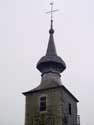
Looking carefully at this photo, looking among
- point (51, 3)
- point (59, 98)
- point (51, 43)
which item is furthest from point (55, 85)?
point (51, 3)

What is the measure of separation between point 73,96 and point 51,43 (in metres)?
7.36

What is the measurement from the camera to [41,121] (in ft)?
136

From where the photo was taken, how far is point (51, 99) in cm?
4197

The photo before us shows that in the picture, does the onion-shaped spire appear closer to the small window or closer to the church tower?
the church tower

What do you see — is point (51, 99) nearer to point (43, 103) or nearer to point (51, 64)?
point (43, 103)

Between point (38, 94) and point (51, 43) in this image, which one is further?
point (51, 43)

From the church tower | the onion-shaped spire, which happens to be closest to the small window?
the church tower

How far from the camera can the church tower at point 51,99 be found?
41188mm

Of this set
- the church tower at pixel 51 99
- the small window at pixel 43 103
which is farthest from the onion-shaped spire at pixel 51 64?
the small window at pixel 43 103

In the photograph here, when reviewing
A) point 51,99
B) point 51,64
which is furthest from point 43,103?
A: point 51,64

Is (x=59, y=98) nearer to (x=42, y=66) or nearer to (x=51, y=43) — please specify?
(x=42, y=66)

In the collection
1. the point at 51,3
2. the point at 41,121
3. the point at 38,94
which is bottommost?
the point at 41,121

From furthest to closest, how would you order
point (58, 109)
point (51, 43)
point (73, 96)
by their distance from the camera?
point (51, 43), point (73, 96), point (58, 109)

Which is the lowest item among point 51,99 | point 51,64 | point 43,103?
point 43,103
